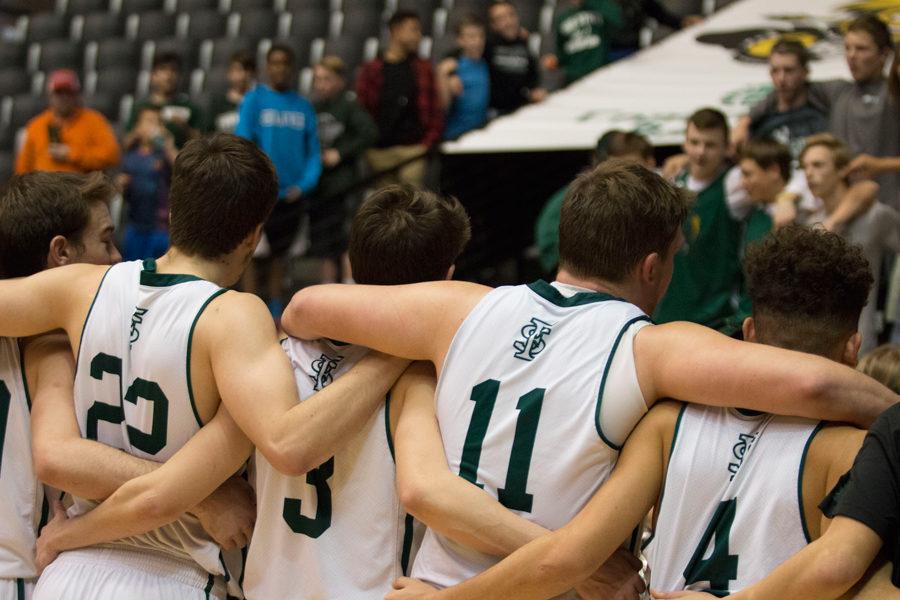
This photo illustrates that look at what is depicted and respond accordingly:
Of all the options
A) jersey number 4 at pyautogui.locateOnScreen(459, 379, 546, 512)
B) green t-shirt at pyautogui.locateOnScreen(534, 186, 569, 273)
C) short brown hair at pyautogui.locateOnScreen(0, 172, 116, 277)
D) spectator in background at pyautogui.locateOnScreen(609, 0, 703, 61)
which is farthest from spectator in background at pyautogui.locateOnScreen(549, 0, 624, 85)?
jersey number 4 at pyautogui.locateOnScreen(459, 379, 546, 512)

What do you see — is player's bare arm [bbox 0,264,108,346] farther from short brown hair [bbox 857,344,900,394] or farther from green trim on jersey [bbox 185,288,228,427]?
short brown hair [bbox 857,344,900,394]

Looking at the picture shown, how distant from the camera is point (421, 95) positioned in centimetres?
852

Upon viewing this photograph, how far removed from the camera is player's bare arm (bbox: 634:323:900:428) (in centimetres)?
238

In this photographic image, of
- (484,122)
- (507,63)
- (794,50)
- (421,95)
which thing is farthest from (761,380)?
(507,63)

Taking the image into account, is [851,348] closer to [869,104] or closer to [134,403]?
[134,403]

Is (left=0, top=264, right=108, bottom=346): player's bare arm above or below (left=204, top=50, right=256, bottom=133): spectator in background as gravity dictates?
above

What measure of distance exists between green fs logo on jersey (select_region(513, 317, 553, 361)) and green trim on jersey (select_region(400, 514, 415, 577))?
0.52m

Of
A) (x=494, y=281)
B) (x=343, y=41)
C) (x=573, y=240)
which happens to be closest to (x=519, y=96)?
(x=494, y=281)

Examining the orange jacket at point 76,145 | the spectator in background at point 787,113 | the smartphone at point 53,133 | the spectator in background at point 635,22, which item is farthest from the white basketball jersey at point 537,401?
the smartphone at point 53,133

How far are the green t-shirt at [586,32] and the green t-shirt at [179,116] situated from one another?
9.57ft

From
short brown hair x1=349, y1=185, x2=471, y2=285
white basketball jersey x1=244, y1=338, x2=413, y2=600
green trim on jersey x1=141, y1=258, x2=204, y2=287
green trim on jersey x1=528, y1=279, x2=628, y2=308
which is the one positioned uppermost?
short brown hair x1=349, y1=185, x2=471, y2=285

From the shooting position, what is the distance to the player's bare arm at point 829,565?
224cm

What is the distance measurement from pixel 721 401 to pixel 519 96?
22.3 feet

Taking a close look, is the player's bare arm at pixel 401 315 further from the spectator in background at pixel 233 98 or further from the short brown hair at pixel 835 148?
the spectator in background at pixel 233 98
